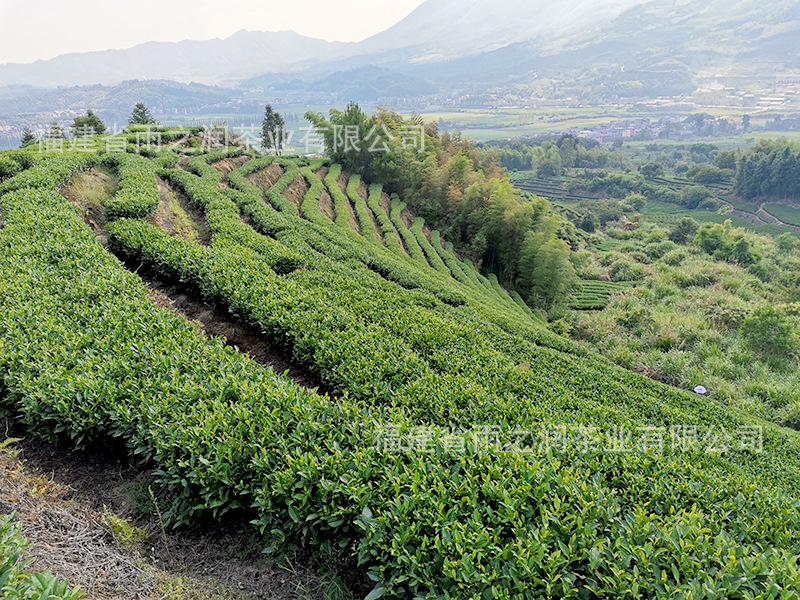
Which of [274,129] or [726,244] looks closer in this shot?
[726,244]

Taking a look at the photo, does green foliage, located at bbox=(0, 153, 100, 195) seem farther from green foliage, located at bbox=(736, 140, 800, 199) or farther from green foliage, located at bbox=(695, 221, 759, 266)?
green foliage, located at bbox=(736, 140, 800, 199)

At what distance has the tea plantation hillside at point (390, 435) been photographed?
10.7ft

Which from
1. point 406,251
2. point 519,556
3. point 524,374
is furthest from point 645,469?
point 406,251

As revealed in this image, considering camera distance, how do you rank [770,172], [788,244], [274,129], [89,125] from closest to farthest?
[89,125] → [788,244] → [274,129] → [770,172]

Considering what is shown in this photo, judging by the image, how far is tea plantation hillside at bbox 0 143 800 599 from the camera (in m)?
3.26

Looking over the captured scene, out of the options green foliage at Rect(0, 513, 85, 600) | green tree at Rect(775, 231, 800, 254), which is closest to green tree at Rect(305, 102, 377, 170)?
green foliage at Rect(0, 513, 85, 600)

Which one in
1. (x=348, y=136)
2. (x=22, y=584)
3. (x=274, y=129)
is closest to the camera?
(x=22, y=584)

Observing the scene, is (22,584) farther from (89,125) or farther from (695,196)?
(695,196)

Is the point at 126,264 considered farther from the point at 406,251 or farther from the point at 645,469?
the point at 406,251

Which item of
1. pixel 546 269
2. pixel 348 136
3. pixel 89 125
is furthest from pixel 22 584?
pixel 89 125

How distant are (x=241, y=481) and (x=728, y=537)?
4.25 meters

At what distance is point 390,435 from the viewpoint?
442 centimetres

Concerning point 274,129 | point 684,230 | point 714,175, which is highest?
point 274,129

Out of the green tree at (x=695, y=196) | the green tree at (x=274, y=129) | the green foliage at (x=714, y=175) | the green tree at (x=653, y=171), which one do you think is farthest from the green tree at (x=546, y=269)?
the green tree at (x=653, y=171)
